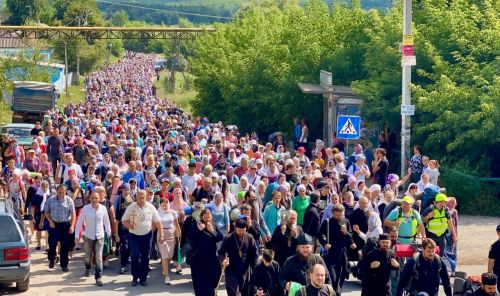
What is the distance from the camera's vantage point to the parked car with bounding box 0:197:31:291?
16.8 metres

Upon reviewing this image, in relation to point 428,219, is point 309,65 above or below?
above

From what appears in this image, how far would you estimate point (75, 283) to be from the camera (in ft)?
61.6

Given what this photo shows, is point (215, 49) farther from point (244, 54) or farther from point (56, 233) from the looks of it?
point (56, 233)

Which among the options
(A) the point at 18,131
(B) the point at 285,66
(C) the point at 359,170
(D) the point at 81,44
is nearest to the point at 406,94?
(C) the point at 359,170

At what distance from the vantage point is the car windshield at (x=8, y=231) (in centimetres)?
1683

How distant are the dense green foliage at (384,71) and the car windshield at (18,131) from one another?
8155mm

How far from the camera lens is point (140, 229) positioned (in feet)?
60.3

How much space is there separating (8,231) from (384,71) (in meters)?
16.5

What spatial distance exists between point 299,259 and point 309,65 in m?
25.1

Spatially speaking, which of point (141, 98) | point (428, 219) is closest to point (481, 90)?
point (428, 219)

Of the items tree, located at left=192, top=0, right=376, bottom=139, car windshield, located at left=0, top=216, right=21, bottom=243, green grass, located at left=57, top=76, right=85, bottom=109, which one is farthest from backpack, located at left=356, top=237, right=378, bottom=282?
green grass, located at left=57, top=76, right=85, bottom=109

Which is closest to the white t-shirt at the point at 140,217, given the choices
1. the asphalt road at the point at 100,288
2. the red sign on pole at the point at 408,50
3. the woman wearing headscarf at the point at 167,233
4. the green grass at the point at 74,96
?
the woman wearing headscarf at the point at 167,233

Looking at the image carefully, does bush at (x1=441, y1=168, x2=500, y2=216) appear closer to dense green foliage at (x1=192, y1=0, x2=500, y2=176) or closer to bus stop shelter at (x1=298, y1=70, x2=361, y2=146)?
dense green foliage at (x1=192, y1=0, x2=500, y2=176)

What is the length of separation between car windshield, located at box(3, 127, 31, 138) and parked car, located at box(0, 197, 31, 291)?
20.7 m
